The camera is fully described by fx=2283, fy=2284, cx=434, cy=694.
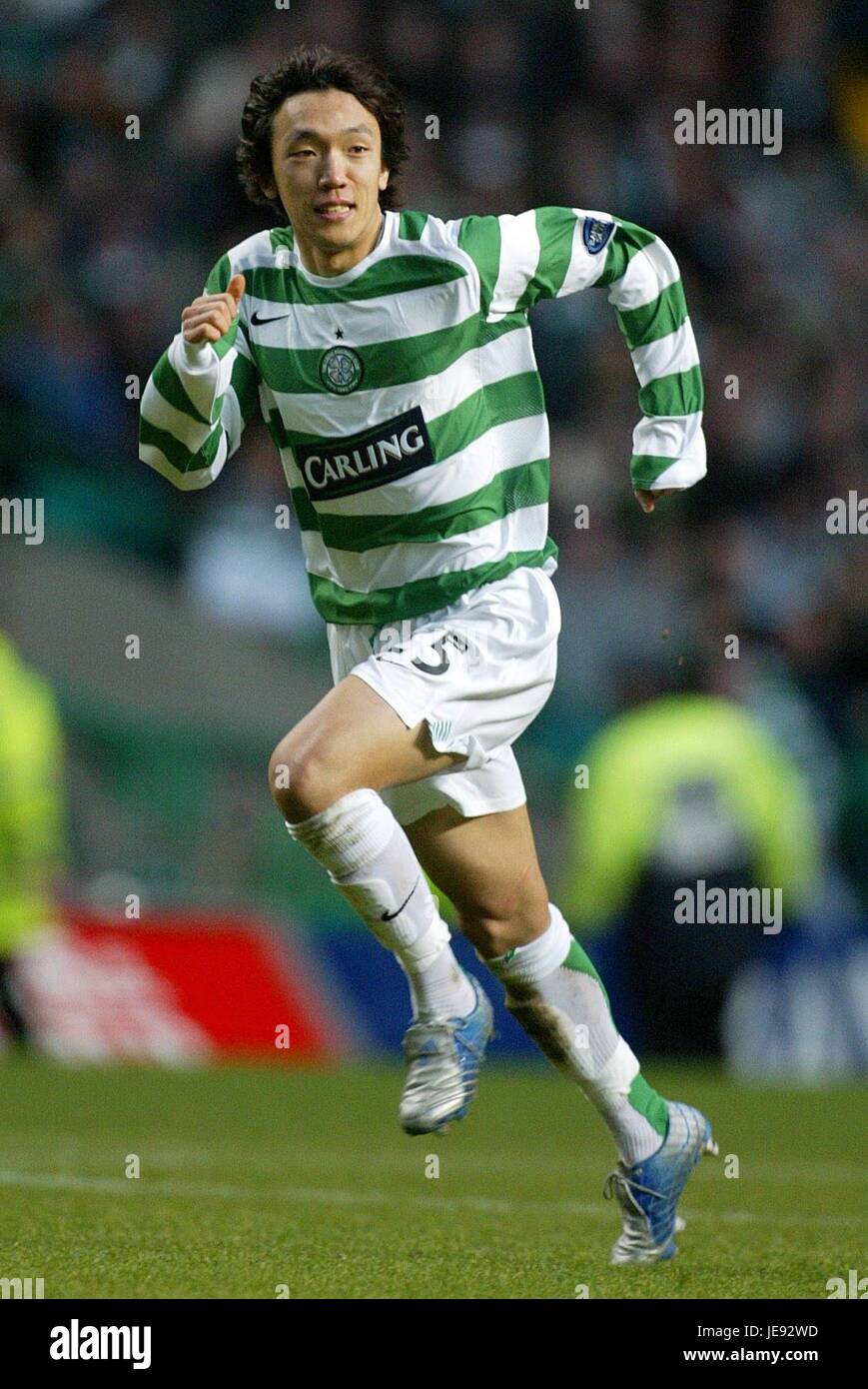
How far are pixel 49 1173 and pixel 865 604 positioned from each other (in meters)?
7.80

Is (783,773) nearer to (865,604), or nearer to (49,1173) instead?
(865,604)

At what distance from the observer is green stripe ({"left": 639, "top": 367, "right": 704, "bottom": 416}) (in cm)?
516

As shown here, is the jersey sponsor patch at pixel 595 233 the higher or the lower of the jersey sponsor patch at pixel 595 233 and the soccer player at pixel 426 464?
the higher

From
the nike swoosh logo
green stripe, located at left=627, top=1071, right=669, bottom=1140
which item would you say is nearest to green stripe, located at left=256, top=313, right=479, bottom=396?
the nike swoosh logo

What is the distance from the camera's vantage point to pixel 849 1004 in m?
9.82

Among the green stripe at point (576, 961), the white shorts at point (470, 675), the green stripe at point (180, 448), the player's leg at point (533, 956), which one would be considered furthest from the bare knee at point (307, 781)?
the green stripe at point (576, 961)

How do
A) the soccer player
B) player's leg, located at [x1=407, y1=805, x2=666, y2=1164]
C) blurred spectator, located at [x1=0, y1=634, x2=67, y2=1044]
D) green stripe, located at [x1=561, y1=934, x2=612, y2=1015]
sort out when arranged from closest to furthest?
the soccer player < player's leg, located at [x1=407, y1=805, x2=666, y2=1164] < green stripe, located at [x1=561, y1=934, x2=612, y2=1015] < blurred spectator, located at [x1=0, y1=634, x2=67, y2=1044]

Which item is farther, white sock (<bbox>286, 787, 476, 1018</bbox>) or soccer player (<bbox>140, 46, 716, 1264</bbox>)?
soccer player (<bbox>140, 46, 716, 1264</bbox>)

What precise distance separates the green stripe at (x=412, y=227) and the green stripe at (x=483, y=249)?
0.08 m

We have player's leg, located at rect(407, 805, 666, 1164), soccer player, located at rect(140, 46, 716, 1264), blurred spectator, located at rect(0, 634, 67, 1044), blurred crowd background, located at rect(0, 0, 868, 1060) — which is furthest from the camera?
blurred crowd background, located at rect(0, 0, 868, 1060)

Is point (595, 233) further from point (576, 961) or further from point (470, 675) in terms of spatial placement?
point (576, 961)

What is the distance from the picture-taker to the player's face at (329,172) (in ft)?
15.6

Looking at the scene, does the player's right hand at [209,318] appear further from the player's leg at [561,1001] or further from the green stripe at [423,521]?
the player's leg at [561,1001]

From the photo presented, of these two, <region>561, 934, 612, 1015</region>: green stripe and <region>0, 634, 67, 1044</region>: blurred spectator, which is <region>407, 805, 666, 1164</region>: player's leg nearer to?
<region>561, 934, 612, 1015</region>: green stripe
